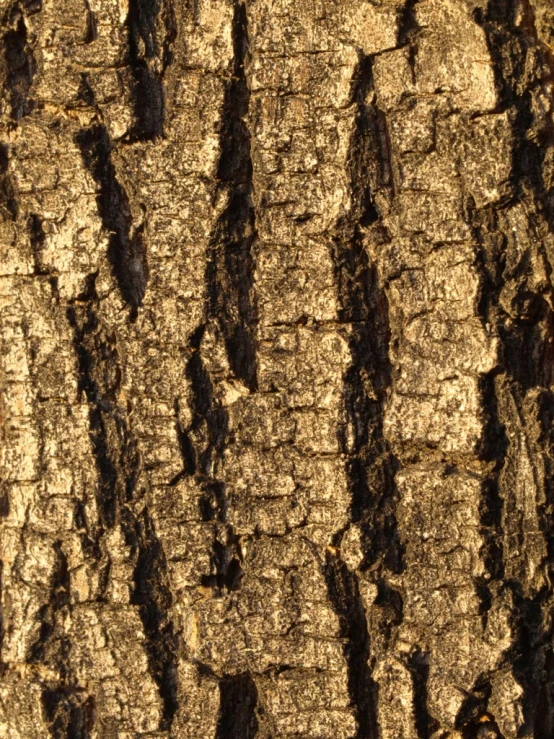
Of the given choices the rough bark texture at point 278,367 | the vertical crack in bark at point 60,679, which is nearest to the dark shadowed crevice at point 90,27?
the rough bark texture at point 278,367

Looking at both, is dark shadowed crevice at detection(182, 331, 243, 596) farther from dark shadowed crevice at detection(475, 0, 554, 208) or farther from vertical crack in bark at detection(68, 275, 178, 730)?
dark shadowed crevice at detection(475, 0, 554, 208)

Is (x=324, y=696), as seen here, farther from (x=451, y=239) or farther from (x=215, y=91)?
(x=215, y=91)

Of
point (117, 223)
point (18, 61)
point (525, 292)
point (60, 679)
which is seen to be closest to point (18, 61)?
point (18, 61)

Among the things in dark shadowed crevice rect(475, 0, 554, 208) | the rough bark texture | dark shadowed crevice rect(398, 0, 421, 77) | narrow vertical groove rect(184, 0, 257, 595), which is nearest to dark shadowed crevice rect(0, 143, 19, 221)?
the rough bark texture

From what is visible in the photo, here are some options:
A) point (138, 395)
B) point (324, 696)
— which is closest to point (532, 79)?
point (138, 395)

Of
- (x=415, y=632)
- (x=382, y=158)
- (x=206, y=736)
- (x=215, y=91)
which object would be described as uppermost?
(x=215, y=91)

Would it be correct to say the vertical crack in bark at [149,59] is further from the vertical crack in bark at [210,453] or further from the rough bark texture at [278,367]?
the vertical crack in bark at [210,453]

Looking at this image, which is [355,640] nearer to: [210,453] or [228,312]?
[210,453]
